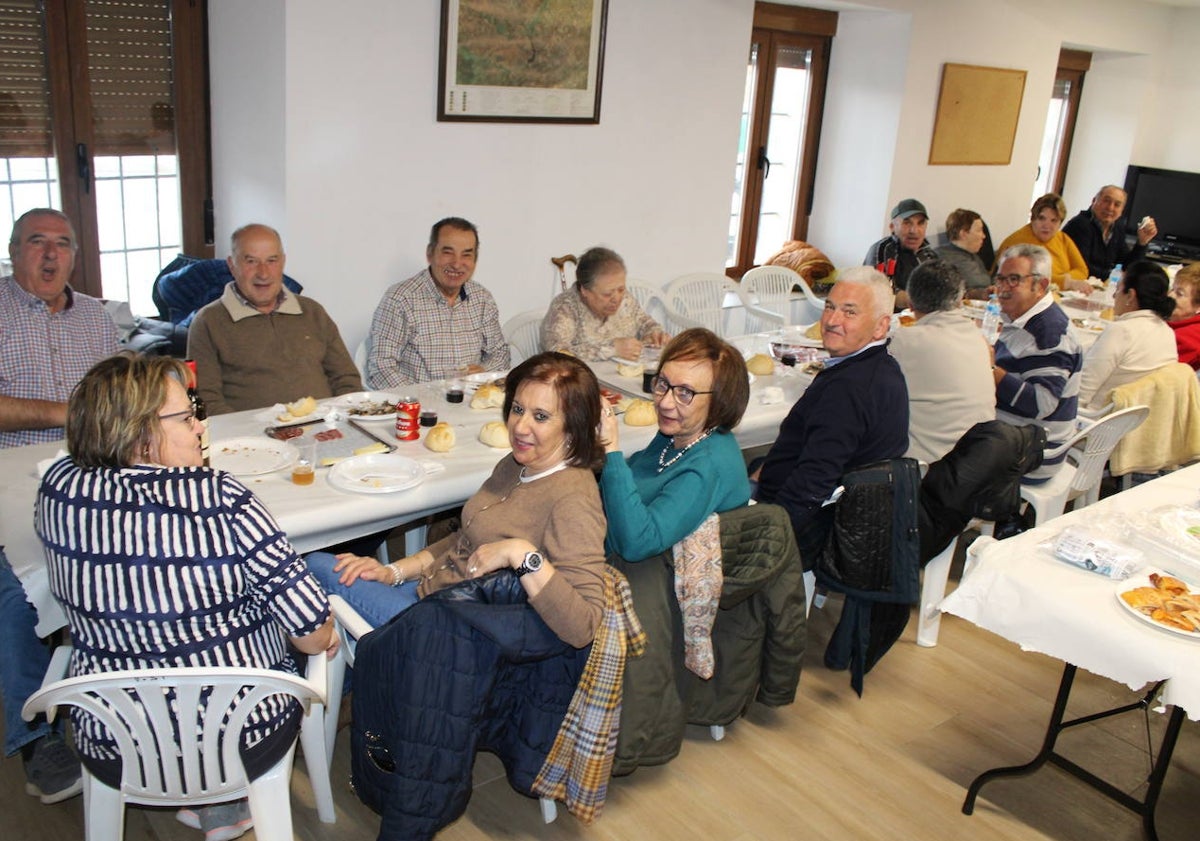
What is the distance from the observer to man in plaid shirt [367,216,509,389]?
381cm

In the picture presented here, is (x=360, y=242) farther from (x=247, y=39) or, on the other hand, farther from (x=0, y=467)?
(x=0, y=467)

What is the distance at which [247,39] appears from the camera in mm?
4129

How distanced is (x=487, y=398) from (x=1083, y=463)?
214 cm

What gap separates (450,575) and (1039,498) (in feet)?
7.62

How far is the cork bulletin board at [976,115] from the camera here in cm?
704

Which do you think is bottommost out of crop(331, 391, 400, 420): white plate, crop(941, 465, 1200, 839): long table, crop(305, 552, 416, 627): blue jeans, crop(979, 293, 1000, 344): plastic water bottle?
crop(305, 552, 416, 627): blue jeans

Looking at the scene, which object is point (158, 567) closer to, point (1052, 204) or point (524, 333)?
point (524, 333)

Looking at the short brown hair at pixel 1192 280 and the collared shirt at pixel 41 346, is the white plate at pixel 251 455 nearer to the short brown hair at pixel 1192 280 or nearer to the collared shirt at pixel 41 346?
the collared shirt at pixel 41 346

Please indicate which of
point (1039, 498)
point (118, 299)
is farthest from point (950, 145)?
point (118, 299)

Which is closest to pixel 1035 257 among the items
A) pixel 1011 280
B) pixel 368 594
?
pixel 1011 280

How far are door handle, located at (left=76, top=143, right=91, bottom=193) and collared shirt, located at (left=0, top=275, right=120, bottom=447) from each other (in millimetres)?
1152

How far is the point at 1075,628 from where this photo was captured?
2293mm

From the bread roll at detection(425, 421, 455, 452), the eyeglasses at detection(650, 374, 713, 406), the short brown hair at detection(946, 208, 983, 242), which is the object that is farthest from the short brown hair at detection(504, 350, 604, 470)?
the short brown hair at detection(946, 208, 983, 242)

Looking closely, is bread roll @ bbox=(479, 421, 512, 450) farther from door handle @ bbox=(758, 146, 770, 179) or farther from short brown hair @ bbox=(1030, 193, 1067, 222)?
short brown hair @ bbox=(1030, 193, 1067, 222)
